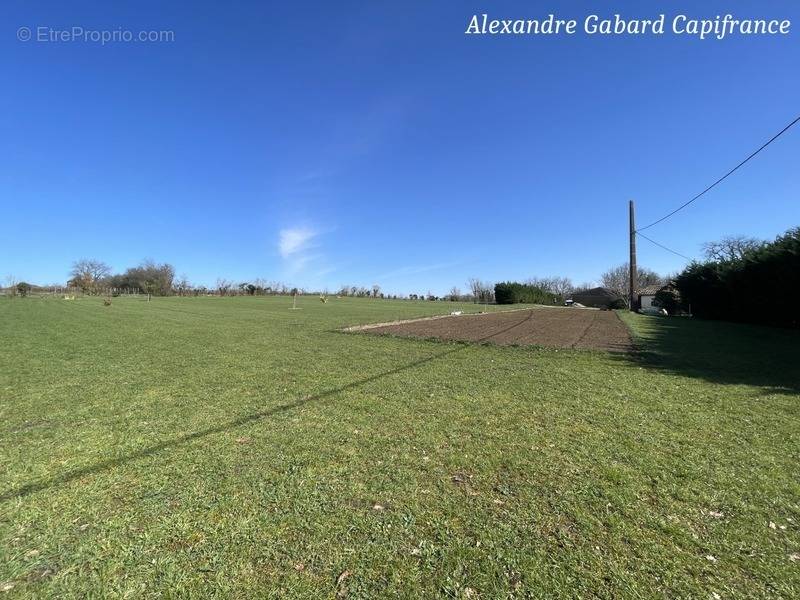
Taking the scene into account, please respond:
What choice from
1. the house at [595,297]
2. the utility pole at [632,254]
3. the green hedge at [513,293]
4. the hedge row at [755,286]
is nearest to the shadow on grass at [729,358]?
the hedge row at [755,286]

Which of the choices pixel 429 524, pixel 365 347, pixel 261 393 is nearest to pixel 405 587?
pixel 429 524

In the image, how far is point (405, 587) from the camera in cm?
222

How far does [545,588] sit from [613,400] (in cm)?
464

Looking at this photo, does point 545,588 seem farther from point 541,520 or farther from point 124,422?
point 124,422

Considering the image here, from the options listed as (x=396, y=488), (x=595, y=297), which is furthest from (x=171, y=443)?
(x=595, y=297)

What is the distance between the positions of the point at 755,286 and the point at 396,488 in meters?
26.6

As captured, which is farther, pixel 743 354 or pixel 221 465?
pixel 743 354

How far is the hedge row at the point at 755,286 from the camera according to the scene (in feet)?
57.6

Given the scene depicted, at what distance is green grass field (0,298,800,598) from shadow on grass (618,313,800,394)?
568 millimetres

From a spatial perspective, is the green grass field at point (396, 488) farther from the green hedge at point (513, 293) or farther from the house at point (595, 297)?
the house at point (595, 297)

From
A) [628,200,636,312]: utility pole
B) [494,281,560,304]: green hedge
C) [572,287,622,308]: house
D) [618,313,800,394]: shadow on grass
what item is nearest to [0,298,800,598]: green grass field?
[618,313,800,394]: shadow on grass

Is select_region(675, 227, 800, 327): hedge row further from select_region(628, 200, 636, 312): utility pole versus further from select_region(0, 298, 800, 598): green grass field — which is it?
select_region(0, 298, 800, 598): green grass field

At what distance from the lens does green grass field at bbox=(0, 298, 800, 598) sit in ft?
7.53

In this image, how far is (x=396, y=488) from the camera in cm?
330
